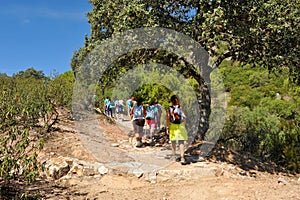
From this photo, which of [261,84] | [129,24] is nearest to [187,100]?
[129,24]

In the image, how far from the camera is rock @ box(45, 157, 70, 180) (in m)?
6.68

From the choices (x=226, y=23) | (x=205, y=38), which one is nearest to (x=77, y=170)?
(x=205, y=38)

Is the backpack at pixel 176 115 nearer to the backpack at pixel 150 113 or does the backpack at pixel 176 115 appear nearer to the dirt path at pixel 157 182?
the dirt path at pixel 157 182

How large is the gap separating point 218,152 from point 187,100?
4362 millimetres

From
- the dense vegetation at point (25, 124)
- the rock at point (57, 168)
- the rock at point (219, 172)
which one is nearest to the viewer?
the dense vegetation at point (25, 124)

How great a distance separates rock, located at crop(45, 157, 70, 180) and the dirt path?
17cm

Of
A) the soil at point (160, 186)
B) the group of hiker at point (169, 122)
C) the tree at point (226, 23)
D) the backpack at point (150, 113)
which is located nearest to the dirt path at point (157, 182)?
the soil at point (160, 186)

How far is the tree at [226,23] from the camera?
7.27m

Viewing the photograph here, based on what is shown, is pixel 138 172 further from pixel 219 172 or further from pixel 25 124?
pixel 25 124

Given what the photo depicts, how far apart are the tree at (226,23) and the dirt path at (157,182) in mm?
2596

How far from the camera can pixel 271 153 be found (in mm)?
10953

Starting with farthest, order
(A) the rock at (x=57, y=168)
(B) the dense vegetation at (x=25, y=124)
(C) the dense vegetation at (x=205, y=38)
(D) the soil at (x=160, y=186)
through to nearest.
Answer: (C) the dense vegetation at (x=205, y=38), (A) the rock at (x=57, y=168), (D) the soil at (x=160, y=186), (B) the dense vegetation at (x=25, y=124)

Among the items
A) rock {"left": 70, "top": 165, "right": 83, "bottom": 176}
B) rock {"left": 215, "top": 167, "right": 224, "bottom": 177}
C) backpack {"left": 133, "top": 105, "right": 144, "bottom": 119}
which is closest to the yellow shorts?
rock {"left": 215, "top": 167, "right": 224, "bottom": 177}

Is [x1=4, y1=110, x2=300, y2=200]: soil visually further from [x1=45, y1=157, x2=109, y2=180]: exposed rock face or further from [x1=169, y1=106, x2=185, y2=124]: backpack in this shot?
[x1=169, y1=106, x2=185, y2=124]: backpack
